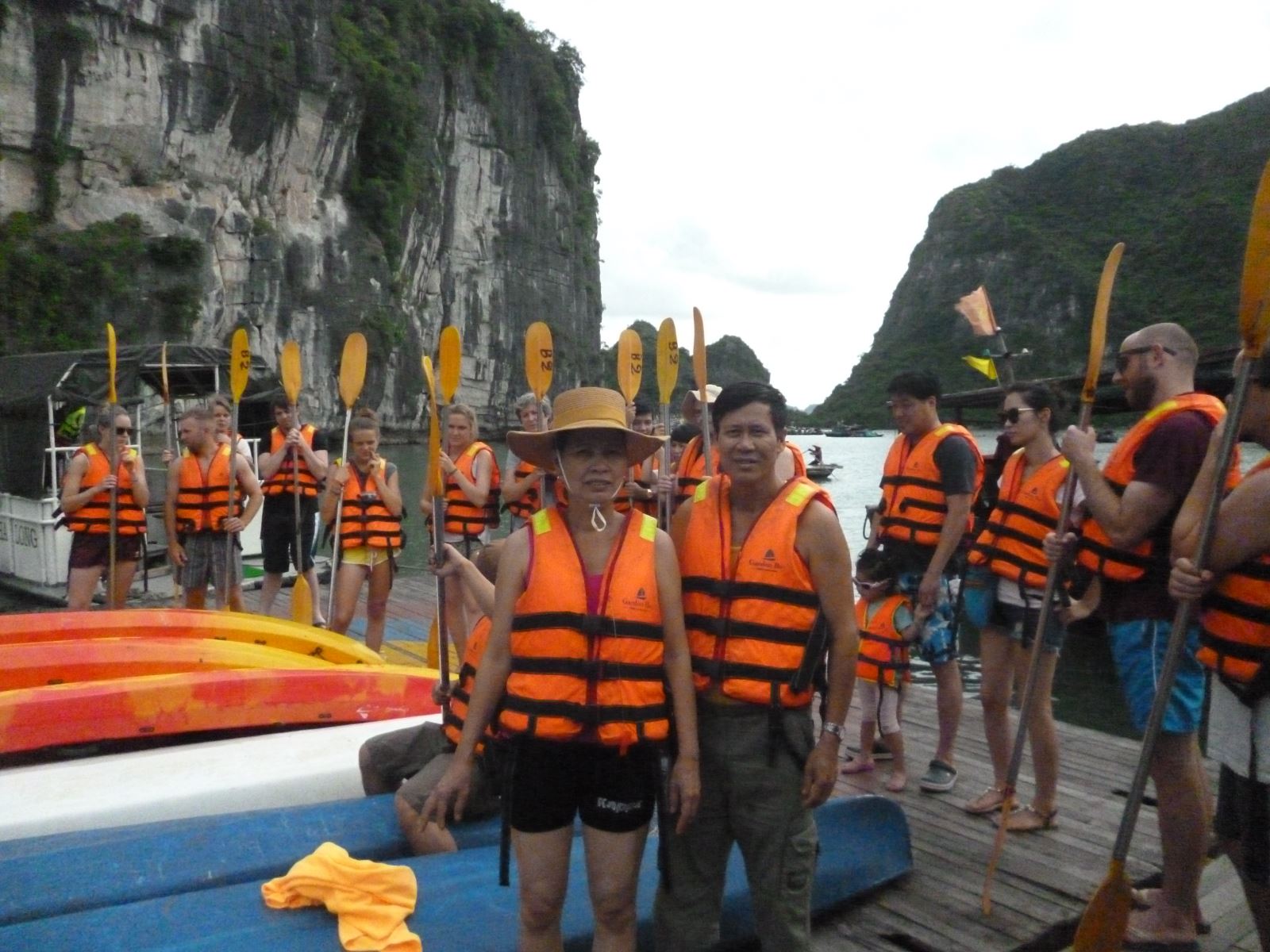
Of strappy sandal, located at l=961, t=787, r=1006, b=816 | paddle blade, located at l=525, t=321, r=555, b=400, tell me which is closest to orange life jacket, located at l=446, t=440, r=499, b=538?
paddle blade, located at l=525, t=321, r=555, b=400

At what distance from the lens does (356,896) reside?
2555mm

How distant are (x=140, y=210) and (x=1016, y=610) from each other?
3278 cm

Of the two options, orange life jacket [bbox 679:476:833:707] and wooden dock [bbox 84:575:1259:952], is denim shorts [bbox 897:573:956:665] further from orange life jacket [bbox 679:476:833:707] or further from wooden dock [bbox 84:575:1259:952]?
orange life jacket [bbox 679:476:833:707]

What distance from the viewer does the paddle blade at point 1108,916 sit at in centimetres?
244

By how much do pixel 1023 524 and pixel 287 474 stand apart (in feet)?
17.6

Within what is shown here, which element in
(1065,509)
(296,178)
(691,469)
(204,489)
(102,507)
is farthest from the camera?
(296,178)

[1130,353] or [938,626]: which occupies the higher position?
[1130,353]

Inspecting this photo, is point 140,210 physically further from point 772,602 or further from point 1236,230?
point 1236,230

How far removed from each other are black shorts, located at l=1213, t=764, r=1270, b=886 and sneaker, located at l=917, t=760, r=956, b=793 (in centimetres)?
194

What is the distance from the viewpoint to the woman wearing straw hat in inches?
85.4

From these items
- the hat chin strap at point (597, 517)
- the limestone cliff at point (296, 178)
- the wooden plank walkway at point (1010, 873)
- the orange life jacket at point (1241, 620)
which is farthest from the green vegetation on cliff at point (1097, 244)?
the hat chin strap at point (597, 517)

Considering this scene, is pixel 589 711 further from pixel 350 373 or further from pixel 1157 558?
pixel 350 373

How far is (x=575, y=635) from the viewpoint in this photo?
7.16 ft

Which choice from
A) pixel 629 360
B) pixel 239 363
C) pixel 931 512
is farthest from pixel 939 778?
pixel 239 363
